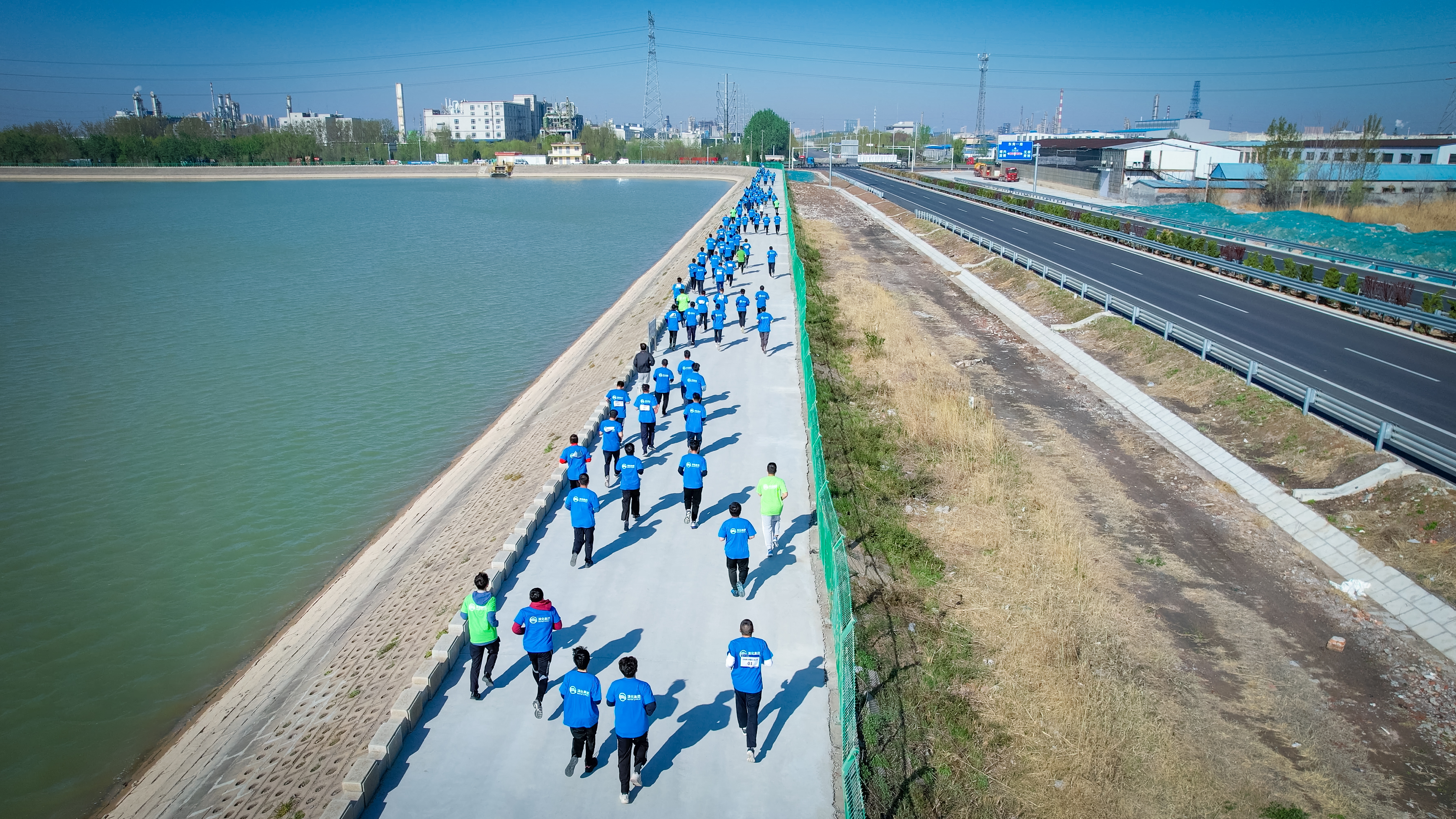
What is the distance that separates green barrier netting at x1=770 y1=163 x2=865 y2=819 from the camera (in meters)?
7.12

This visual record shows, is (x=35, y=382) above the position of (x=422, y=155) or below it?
below

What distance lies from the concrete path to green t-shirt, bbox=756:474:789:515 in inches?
31.4

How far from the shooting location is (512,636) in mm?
9805

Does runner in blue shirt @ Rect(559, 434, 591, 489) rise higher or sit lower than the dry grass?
lower

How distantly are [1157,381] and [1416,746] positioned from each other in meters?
14.3

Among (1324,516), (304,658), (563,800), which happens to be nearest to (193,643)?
(304,658)

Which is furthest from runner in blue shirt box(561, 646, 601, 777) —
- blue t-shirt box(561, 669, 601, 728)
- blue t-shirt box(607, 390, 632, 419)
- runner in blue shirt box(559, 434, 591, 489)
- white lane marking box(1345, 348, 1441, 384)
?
white lane marking box(1345, 348, 1441, 384)

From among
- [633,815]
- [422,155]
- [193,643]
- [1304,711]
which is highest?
[422,155]

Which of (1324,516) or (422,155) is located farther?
(422,155)

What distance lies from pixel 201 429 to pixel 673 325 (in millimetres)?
13345

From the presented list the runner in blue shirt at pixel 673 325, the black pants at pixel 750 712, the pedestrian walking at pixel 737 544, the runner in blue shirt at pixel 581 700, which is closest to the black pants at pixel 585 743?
the runner in blue shirt at pixel 581 700

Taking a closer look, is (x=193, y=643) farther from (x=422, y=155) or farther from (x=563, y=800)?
(x=422, y=155)

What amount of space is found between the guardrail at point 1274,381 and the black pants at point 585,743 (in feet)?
47.6

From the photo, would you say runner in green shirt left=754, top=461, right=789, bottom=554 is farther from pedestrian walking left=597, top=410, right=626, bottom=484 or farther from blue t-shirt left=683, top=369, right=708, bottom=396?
blue t-shirt left=683, top=369, right=708, bottom=396
